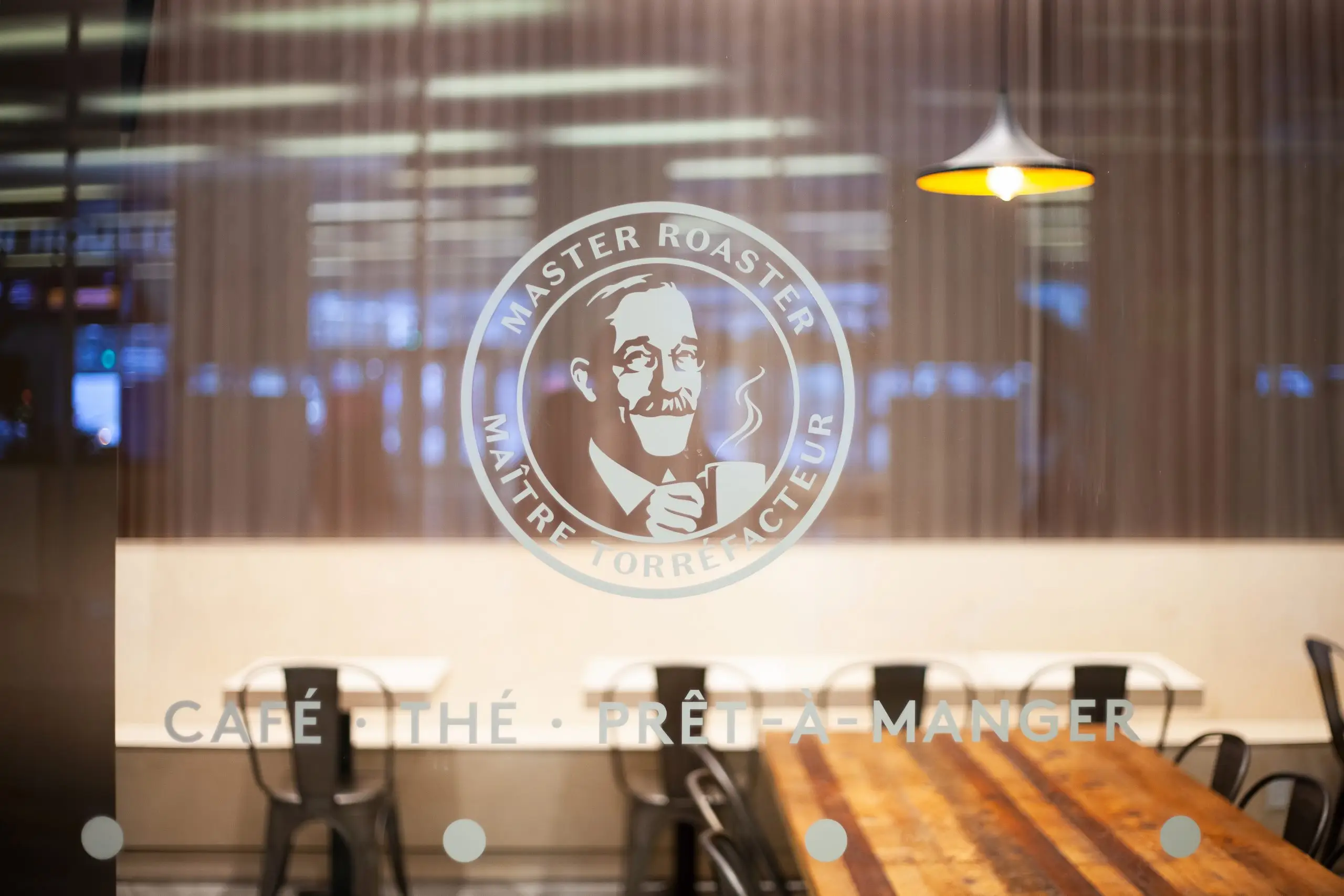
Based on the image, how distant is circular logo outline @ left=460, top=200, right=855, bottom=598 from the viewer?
7.72 feet

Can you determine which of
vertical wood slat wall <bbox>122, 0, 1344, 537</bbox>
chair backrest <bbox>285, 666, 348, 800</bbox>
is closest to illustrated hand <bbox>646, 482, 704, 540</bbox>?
vertical wood slat wall <bbox>122, 0, 1344, 537</bbox>

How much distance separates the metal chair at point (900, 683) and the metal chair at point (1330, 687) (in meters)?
0.83

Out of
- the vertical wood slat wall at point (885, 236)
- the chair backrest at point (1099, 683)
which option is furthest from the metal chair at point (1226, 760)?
the vertical wood slat wall at point (885, 236)

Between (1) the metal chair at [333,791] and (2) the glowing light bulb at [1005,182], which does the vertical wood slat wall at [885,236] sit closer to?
(2) the glowing light bulb at [1005,182]

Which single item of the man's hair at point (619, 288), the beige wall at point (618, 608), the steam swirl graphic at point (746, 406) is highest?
the man's hair at point (619, 288)

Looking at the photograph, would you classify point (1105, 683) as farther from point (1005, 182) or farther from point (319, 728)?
point (319, 728)

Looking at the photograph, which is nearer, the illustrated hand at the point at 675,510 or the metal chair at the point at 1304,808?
the metal chair at the point at 1304,808

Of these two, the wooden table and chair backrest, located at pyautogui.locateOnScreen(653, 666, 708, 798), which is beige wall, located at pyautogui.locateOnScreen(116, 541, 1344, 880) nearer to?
chair backrest, located at pyautogui.locateOnScreen(653, 666, 708, 798)

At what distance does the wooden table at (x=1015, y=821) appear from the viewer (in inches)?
79.5

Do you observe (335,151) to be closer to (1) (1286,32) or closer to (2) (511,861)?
(2) (511,861)

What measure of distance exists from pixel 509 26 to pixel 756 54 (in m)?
0.55

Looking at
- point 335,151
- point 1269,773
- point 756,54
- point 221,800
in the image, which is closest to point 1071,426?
point 1269,773

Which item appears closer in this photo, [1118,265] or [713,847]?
[713,847]

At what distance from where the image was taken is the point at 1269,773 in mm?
2471
